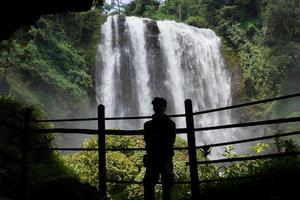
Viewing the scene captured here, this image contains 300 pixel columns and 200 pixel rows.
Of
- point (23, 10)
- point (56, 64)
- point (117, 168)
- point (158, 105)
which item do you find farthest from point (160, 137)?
point (56, 64)

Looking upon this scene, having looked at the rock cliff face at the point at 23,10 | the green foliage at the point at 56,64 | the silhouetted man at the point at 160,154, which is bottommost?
the silhouetted man at the point at 160,154

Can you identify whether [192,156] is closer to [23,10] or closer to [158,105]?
[158,105]

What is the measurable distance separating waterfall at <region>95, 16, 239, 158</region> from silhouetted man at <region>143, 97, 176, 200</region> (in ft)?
64.8

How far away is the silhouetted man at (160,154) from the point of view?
4.43m

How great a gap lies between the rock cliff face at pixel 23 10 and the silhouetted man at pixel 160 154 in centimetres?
287

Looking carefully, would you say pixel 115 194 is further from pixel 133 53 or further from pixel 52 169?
pixel 133 53

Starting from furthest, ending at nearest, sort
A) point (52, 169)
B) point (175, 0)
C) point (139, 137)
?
1. point (175, 0)
2. point (139, 137)
3. point (52, 169)

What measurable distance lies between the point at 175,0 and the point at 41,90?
86.5 feet

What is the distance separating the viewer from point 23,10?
242 inches

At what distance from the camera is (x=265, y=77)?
91.6 ft

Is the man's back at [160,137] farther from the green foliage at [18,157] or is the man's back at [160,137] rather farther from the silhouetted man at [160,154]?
the green foliage at [18,157]

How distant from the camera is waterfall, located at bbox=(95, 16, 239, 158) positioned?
992 inches

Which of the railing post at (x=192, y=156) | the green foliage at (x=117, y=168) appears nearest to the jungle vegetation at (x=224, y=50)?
the green foliage at (x=117, y=168)

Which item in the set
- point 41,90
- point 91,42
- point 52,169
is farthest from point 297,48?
point 52,169
